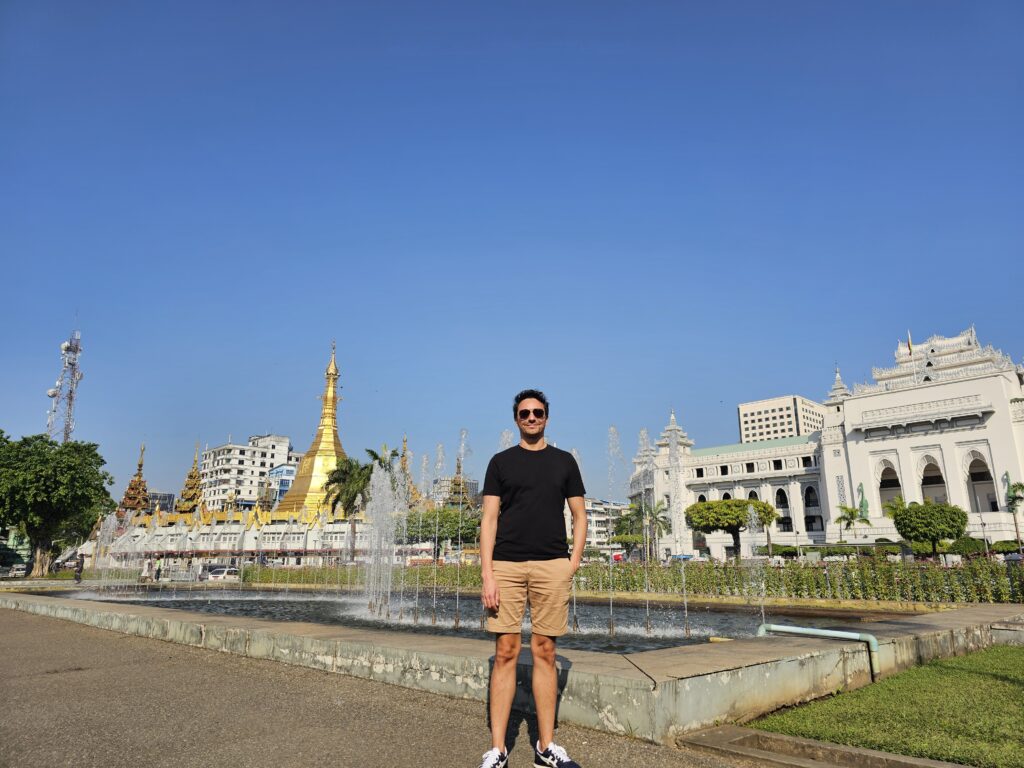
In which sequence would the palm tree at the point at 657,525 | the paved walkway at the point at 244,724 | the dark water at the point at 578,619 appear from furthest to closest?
the palm tree at the point at 657,525 < the dark water at the point at 578,619 < the paved walkway at the point at 244,724

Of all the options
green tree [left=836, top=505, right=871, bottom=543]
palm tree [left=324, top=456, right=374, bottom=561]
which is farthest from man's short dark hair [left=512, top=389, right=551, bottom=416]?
green tree [left=836, top=505, right=871, bottom=543]

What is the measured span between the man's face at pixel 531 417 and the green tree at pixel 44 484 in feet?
126

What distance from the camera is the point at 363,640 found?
569cm

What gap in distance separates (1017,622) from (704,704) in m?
5.59

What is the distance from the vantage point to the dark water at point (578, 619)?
1175cm

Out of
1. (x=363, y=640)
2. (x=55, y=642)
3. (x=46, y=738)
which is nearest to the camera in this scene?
(x=46, y=738)

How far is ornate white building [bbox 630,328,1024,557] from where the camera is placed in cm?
4844

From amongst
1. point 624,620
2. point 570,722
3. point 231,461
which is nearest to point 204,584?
point 624,620

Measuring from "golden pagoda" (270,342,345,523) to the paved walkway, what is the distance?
51411 millimetres

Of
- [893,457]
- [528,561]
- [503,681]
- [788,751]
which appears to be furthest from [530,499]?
[893,457]

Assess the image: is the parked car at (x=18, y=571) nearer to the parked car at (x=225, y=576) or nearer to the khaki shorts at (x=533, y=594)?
the parked car at (x=225, y=576)

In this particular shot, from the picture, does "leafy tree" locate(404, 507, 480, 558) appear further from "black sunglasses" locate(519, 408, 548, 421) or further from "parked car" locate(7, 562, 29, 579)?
"black sunglasses" locate(519, 408, 548, 421)

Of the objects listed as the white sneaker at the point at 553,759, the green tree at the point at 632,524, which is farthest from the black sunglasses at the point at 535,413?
the green tree at the point at 632,524

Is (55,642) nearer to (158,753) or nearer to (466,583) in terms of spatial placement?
(158,753)
